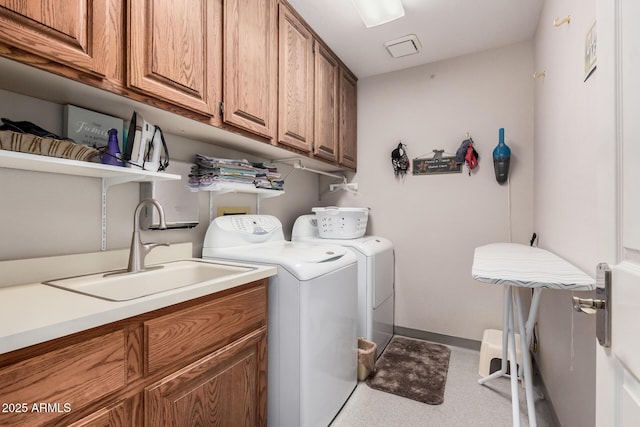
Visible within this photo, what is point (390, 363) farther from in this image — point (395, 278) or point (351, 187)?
point (351, 187)

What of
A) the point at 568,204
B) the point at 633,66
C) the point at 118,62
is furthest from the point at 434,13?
the point at 118,62

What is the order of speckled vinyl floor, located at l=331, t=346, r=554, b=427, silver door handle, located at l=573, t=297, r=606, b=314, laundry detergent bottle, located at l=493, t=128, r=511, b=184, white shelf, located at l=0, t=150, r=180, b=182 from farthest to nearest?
laundry detergent bottle, located at l=493, t=128, r=511, b=184 → speckled vinyl floor, located at l=331, t=346, r=554, b=427 → white shelf, located at l=0, t=150, r=180, b=182 → silver door handle, located at l=573, t=297, r=606, b=314

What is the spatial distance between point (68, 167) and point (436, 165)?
2.51m

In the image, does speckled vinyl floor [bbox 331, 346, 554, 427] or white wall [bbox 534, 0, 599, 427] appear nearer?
white wall [bbox 534, 0, 599, 427]

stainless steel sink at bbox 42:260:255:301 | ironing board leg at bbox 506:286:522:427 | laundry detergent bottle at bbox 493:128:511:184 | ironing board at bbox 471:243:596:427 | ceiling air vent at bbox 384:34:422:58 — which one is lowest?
ironing board leg at bbox 506:286:522:427

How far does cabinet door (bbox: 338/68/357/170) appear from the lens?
263cm

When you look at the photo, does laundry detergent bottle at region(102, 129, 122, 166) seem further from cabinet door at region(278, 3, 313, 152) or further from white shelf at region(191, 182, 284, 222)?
cabinet door at region(278, 3, 313, 152)

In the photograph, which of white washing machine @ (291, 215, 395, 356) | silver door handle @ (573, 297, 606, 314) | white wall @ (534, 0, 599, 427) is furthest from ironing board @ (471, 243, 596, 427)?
white washing machine @ (291, 215, 395, 356)

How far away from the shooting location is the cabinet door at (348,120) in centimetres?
263

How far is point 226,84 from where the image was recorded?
143 centimetres

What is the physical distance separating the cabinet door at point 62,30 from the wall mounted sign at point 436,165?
2.33 meters

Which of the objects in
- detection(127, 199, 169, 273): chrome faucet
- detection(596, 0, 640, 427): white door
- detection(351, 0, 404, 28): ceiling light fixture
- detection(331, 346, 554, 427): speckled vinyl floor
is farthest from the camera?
detection(351, 0, 404, 28): ceiling light fixture

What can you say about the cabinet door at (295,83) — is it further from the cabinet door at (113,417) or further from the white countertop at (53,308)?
the cabinet door at (113,417)

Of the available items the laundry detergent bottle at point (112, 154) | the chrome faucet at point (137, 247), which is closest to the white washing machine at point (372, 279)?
the chrome faucet at point (137, 247)
